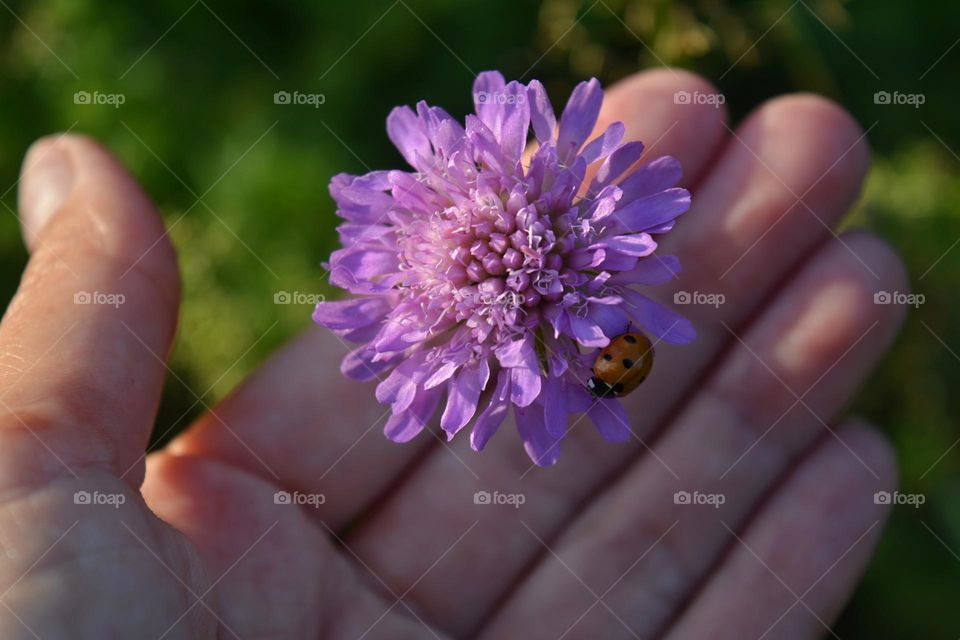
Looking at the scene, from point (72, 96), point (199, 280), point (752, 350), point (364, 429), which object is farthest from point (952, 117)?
point (72, 96)

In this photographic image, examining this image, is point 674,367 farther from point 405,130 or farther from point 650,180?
point 405,130

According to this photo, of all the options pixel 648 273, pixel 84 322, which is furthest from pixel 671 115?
pixel 84 322

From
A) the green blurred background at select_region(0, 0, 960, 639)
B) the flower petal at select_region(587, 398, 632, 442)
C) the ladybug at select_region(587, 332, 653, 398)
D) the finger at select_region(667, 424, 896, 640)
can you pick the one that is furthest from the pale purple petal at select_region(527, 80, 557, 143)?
the finger at select_region(667, 424, 896, 640)

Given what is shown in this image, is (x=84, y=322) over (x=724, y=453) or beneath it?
over

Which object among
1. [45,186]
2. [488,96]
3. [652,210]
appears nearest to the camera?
[652,210]

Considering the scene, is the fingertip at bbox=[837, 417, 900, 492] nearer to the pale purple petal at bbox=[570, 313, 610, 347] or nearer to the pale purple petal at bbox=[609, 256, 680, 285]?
the pale purple petal at bbox=[609, 256, 680, 285]

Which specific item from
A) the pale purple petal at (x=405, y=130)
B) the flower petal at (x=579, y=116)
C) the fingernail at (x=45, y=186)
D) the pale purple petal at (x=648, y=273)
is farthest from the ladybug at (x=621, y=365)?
the fingernail at (x=45, y=186)
